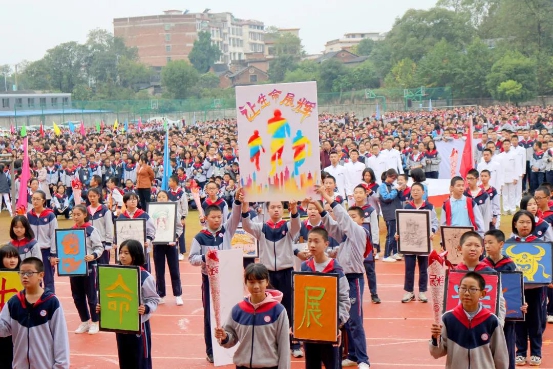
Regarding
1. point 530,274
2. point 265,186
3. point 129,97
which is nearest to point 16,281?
point 265,186

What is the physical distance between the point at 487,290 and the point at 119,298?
3.10 meters

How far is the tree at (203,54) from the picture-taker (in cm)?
10456

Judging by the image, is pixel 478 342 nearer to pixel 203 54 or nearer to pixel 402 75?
pixel 402 75

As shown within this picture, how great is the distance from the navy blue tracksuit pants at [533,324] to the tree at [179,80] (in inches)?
2696

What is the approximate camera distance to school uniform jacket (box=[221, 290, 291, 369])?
6.32m

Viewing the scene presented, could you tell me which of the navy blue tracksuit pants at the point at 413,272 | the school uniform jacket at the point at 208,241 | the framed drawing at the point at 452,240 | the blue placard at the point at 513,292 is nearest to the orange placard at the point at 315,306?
the blue placard at the point at 513,292

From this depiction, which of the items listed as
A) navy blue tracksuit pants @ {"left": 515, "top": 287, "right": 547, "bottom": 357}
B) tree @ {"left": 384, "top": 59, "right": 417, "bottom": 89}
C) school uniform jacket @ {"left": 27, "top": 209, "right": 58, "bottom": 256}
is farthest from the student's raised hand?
tree @ {"left": 384, "top": 59, "right": 417, "bottom": 89}

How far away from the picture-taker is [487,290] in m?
6.68

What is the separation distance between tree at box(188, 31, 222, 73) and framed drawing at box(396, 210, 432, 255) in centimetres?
9491

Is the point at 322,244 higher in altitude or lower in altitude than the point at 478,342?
higher

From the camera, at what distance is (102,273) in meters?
7.34

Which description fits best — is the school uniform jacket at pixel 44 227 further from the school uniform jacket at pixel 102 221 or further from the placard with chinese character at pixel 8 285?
the placard with chinese character at pixel 8 285

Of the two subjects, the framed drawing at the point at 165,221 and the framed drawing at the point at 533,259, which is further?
the framed drawing at the point at 165,221

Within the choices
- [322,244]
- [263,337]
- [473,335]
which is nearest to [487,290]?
[473,335]
